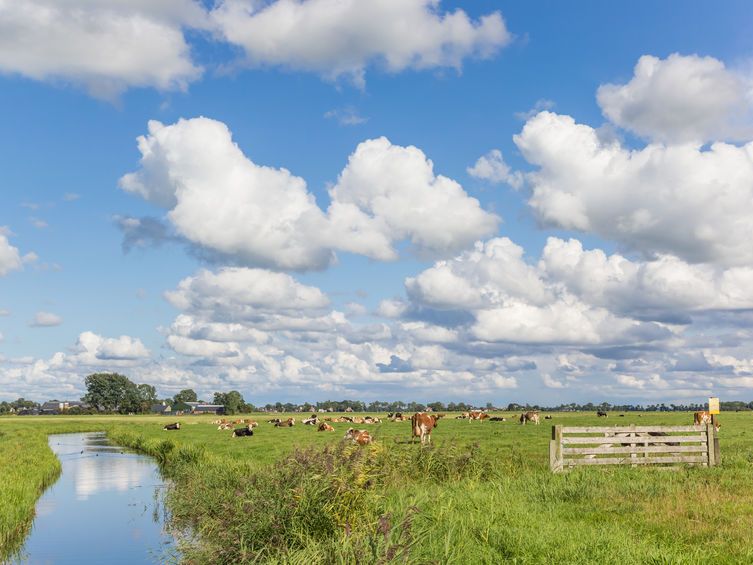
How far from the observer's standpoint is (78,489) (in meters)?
31.0

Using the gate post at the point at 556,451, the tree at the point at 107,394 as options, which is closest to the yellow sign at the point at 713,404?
the gate post at the point at 556,451

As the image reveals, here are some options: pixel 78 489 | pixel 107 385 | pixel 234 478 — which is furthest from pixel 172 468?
pixel 107 385

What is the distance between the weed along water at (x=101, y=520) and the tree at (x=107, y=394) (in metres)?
162

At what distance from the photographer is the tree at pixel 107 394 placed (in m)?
191

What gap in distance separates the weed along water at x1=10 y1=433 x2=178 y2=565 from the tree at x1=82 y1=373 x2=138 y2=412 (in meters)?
162

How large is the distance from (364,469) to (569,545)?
453 cm

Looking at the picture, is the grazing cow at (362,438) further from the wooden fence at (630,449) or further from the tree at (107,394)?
the tree at (107,394)

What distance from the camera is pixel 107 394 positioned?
190250 mm

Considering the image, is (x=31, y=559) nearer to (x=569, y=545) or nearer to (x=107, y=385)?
(x=569, y=545)

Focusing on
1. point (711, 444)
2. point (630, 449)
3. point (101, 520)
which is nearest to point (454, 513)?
point (630, 449)

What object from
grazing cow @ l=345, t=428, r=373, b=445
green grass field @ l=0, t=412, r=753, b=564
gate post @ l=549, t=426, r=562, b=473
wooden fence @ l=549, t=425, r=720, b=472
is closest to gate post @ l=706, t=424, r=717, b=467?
wooden fence @ l=549, t=425, r=720, b=472

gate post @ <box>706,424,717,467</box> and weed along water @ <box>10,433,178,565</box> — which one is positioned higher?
gate post @ <box>706,424,717,467</box>

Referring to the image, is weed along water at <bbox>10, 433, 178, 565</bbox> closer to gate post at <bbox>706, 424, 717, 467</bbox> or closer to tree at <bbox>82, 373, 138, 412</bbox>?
gate post at <bbox>706, 424, 717, 467</bbox>

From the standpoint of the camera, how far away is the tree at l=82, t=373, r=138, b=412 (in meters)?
191
